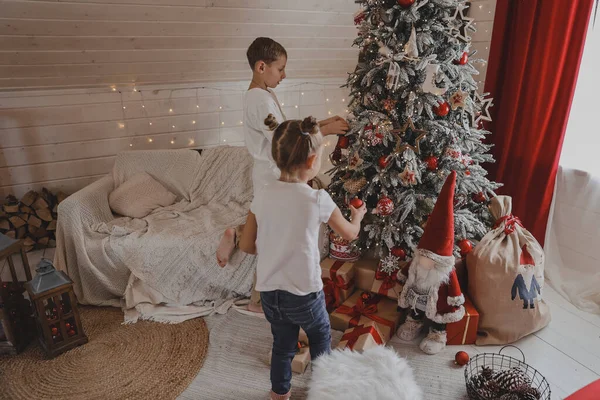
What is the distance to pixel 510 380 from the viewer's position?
5.21 feet

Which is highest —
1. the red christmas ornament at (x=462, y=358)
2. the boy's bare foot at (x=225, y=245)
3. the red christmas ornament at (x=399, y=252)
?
the boy's bare foot at (x=225, y=245)

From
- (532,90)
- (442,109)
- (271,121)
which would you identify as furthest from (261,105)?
(532,90)

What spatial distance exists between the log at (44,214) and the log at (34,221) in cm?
3

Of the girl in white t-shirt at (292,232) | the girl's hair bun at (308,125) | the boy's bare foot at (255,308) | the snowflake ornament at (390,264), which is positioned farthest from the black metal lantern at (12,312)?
the snowflake ornament at (390,264)

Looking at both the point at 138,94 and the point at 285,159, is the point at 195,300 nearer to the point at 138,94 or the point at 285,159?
the point at 285,159

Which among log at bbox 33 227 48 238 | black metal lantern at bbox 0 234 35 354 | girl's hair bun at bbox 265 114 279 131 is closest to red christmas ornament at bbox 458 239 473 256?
girl's hair bun at bbox 265 114 279 131

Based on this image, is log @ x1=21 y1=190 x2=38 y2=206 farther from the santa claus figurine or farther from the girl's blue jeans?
the santa claus figurine

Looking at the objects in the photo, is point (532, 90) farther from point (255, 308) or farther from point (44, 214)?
point (44, 214)

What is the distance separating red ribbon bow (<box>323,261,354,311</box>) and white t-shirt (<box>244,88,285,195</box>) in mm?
600

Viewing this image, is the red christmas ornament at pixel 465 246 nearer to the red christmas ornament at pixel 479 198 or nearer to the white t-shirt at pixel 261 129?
the red christmas ornament at pixel 479 198

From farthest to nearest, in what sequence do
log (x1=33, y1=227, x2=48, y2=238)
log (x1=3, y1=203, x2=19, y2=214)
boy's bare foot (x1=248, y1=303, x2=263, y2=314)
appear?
log (x1=33, y1=227, x2=48, y2=238), log (x1=3, y1=203, x2=19, y2=214), boy's bare foot (x1=248, y1=303, x2=263, y2=314)

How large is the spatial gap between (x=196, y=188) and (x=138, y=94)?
35.1 inches

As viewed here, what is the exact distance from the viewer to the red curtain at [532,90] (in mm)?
2195

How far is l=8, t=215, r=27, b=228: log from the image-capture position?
2832mm
